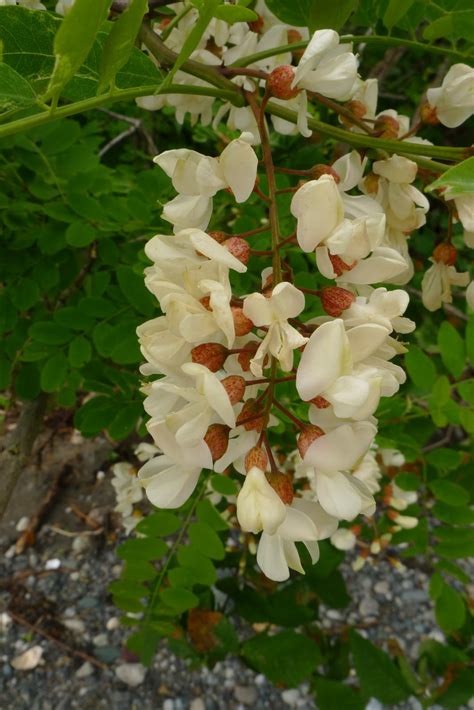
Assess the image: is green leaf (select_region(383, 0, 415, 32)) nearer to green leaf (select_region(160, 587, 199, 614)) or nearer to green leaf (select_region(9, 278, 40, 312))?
green leaf (select_region(9, 278, 40, 312))

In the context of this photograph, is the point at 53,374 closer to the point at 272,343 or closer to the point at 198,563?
the point at 198,563

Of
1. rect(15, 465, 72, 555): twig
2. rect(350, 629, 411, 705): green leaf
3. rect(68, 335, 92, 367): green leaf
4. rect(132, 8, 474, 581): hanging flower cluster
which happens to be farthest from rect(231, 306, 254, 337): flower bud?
rect(15, 465, 72, 555): twig

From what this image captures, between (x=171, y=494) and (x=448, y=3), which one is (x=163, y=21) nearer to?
(x=448, y=3)

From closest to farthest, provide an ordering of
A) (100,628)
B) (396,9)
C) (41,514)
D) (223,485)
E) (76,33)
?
(76,33), (396,9), (223,485), (100,628), (41,514)

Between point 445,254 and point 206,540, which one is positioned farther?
point 206,540

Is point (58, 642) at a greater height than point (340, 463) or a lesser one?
lesser

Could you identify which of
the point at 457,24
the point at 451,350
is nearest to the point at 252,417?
the point at 457,24

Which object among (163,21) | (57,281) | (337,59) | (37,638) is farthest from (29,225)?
(37,638)

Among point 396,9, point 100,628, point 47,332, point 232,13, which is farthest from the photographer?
point 100,628
